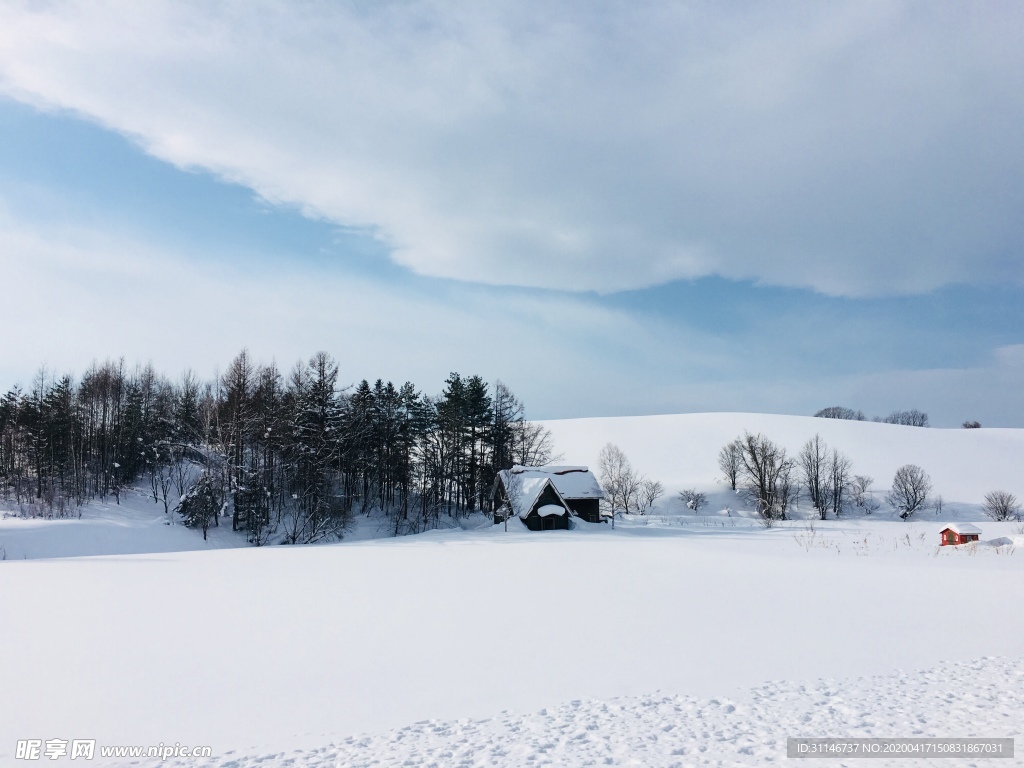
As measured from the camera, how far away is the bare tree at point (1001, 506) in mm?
50812

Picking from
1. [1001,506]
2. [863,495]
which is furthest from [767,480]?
[1001,506]

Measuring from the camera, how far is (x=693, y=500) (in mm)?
57156

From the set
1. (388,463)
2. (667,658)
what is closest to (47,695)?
(667,658)

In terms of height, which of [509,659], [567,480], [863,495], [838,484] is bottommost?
[863,495]

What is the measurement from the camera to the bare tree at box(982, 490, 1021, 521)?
167ft

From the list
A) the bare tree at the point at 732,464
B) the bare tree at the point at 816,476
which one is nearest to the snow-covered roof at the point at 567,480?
the bare tree at the point at 732,464

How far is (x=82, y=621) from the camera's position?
9266 mm

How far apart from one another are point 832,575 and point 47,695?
48.9 feet

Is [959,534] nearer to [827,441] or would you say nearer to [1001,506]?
[1001,506]

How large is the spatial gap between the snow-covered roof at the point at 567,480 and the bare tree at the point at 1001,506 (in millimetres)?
37210

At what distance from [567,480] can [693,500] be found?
21.5m

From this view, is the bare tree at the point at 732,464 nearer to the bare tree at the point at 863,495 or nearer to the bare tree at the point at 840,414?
the bare tree at the point at 863,495

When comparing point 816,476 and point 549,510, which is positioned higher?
point 816,476

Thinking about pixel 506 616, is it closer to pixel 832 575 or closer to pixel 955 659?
pixel 955 659
